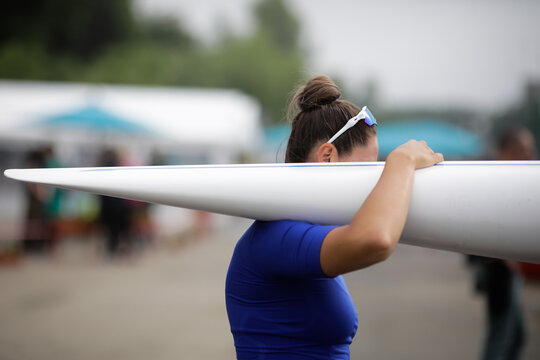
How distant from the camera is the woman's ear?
135cm

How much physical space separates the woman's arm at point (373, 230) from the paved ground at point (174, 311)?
3.35m

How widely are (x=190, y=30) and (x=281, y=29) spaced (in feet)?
28.4

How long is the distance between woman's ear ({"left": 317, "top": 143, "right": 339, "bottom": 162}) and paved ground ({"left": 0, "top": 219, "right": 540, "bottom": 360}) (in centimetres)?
315

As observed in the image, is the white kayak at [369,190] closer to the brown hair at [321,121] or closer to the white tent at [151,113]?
the brown hair at [321,121]

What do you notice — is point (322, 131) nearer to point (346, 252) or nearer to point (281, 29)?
point (346, 252)

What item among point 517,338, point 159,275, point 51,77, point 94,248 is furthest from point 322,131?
point 51,77

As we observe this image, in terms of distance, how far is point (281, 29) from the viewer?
4662 cm

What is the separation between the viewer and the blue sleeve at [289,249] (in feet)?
3.50

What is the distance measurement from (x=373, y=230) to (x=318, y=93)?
0.56 metres

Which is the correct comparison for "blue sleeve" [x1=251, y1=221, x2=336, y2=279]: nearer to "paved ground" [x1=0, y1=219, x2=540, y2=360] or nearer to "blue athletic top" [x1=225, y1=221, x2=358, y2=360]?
"blue athletic top" [x1=225, y1=221, x2=358, y2=360]

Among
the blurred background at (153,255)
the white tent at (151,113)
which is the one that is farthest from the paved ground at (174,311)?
the white tent at (151,113)

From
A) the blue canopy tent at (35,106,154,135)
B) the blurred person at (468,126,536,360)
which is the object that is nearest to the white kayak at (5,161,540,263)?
the blurred person at (468,126,536,360)

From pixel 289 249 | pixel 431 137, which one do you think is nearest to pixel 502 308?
pixel 289 249

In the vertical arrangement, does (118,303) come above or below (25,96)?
below
